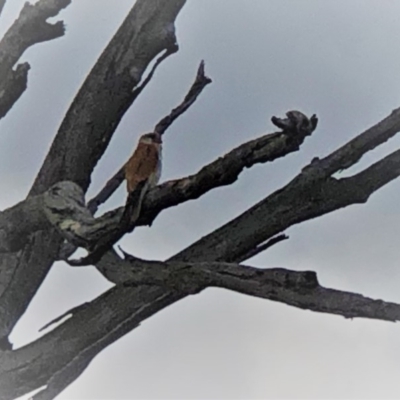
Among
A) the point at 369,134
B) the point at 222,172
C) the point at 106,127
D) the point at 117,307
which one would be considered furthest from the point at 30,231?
the point at 369,134

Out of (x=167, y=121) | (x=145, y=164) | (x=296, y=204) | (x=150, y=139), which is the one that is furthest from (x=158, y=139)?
(x=296, y=204)

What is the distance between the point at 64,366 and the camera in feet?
8.48

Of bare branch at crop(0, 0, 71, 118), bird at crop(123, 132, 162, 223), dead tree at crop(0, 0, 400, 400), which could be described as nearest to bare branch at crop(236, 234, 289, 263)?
dead tree at crop(0, 0, 400, 400)

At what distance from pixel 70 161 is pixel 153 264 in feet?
2.67

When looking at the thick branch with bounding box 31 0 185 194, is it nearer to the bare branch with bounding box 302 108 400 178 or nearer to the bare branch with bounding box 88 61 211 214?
the bare branch with bounding box 88 61 211 214

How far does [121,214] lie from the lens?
6.88ft

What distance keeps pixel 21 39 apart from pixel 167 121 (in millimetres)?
623

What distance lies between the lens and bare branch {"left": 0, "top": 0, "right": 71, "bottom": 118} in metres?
2.71

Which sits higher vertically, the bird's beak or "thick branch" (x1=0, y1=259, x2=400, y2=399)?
the bird's beak

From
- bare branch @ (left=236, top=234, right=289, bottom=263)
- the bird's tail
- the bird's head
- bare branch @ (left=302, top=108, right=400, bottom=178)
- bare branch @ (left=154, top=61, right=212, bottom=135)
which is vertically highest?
bare branch @ (left=154, top=61, right=212, bottom=135)

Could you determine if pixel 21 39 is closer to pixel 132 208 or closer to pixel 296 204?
pixel 132 208

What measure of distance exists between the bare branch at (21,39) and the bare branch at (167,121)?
525 millimetres

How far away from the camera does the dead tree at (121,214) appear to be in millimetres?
1961

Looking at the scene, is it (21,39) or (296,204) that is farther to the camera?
(21,39)
